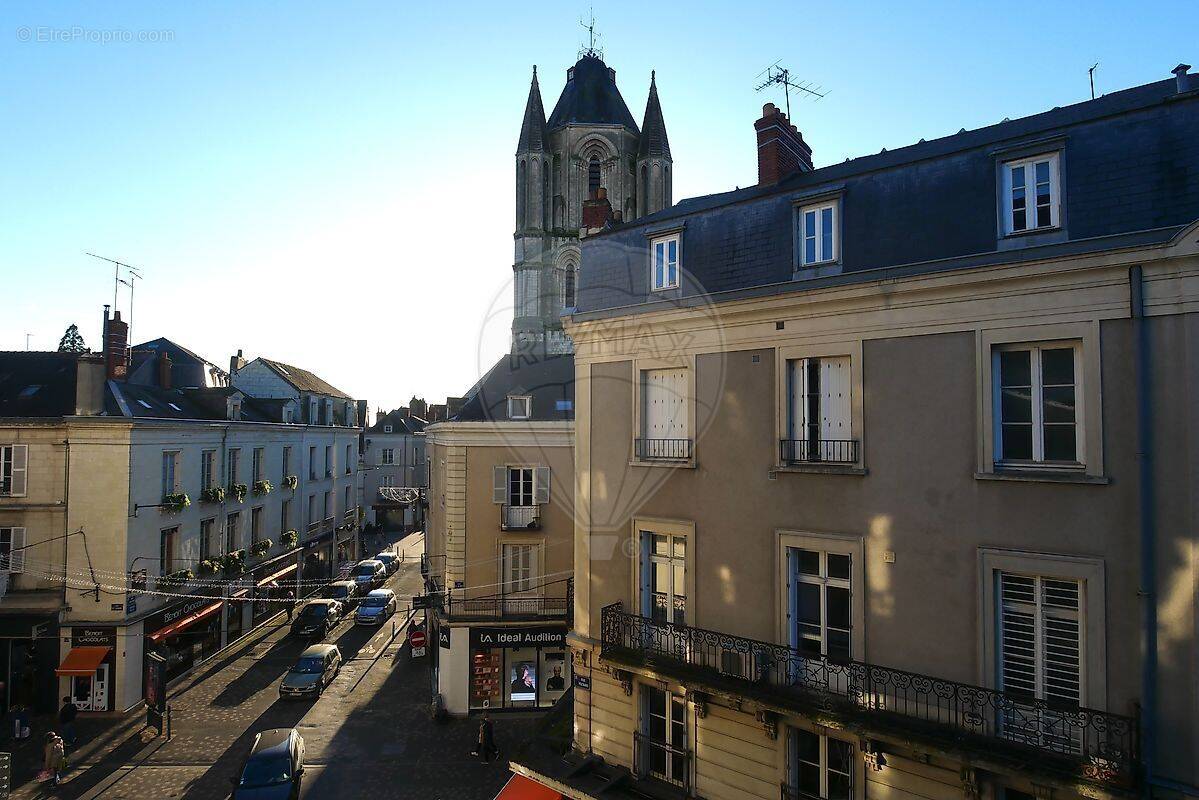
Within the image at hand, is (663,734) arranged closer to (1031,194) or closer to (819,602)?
(819,602)

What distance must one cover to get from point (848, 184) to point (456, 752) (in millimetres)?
16360

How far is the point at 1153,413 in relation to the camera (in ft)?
23.1

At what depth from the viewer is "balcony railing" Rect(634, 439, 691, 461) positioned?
10.6 metres

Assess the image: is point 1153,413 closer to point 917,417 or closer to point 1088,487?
point 1088,487

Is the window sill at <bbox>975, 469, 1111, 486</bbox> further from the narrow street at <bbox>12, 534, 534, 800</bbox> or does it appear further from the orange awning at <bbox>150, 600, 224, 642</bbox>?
the orange awning at <bbox>150, 600, 224, 642</bbox>

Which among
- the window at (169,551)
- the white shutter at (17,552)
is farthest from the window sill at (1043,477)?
the white shutter at (17,552)

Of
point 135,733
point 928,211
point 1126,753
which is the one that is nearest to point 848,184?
point 928,211

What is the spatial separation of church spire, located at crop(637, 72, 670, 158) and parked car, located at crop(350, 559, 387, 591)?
2981 cm

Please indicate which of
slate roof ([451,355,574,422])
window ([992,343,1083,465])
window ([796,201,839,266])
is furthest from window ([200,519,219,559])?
window ([992,343,1083,465])

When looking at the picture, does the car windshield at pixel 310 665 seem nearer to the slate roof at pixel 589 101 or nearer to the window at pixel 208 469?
the window at pixel 208 469

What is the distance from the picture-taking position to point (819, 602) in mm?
9234

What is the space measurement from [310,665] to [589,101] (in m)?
36.3

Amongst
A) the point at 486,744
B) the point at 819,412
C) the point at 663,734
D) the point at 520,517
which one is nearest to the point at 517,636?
the point at 486,744

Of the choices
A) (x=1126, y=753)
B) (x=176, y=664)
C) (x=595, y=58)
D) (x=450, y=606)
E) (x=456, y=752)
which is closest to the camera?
(x=1126, y=753)
